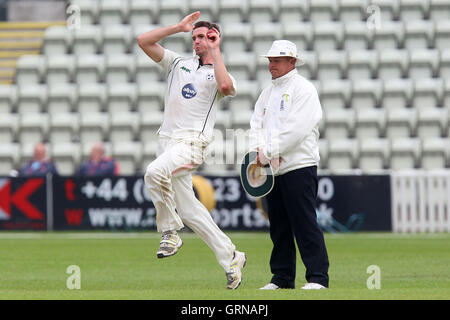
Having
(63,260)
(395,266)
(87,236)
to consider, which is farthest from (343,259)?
(87,236)

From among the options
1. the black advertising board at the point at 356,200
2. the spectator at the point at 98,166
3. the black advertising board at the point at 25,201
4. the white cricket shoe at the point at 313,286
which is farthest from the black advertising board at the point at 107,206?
the white cricket shoe at the point at 313,286

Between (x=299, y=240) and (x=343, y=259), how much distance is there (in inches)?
181

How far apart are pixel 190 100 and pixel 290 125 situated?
0.94 metres

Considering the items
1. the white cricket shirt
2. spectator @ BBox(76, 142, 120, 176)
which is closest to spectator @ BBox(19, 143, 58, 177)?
spectator @ BBox(76, 142, 120, 176)

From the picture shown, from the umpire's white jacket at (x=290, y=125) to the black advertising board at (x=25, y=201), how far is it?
10.6 meters

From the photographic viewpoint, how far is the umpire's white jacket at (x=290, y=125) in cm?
826

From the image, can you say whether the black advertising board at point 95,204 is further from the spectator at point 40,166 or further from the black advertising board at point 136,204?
the spectator at point 40,166

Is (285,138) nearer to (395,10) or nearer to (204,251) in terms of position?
(204,251)

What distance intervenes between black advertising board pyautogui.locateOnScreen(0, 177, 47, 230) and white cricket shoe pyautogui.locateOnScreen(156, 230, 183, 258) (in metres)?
10.3

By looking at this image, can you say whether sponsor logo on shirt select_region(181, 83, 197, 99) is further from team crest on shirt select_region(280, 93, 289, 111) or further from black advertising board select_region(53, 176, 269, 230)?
black advertising board select_region(53, 176, 269, 230)

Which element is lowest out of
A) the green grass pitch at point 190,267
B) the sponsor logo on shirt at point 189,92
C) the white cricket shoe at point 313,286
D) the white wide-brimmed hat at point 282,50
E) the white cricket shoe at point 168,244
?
the green grass pitch at point 190,267

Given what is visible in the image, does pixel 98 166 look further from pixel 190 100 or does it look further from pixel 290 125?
pixel 290 125

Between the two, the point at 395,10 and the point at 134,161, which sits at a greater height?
the point at 395,10

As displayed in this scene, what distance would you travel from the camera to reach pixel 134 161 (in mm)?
20891
